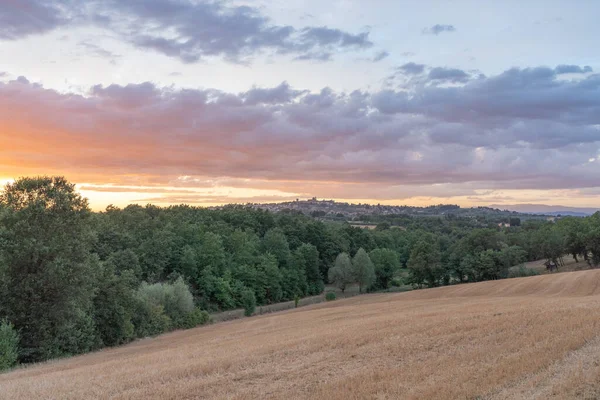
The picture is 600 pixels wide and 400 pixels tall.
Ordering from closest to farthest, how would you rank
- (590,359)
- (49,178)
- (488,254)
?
(590,359), (49,178), (488,254)

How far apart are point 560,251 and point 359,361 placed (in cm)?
9834

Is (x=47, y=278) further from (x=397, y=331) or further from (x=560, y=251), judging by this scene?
(x=560, y=251)

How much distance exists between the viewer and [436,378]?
12.9m

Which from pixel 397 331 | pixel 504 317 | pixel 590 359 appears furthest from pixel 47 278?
pixel 590 359

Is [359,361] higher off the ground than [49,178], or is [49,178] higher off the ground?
[49,178]

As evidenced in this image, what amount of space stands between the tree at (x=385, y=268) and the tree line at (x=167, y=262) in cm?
29

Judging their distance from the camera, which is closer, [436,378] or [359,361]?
[436,378]

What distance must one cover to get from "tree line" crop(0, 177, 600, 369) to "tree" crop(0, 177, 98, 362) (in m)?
0.08

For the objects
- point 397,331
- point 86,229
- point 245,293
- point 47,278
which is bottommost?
point 245,293

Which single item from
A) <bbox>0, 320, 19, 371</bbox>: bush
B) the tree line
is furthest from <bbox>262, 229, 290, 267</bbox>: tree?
<bbox>0, 320, 19, 371</bbox>: bush

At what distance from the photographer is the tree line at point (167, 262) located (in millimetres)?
35750

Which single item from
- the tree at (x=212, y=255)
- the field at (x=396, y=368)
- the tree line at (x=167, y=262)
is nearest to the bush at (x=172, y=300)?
the tree line at (x=167, y=262)

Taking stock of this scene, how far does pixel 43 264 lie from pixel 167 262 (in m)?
50.8

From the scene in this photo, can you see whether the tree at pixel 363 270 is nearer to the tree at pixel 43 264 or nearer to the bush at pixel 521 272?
the bush at pixel 521 272
